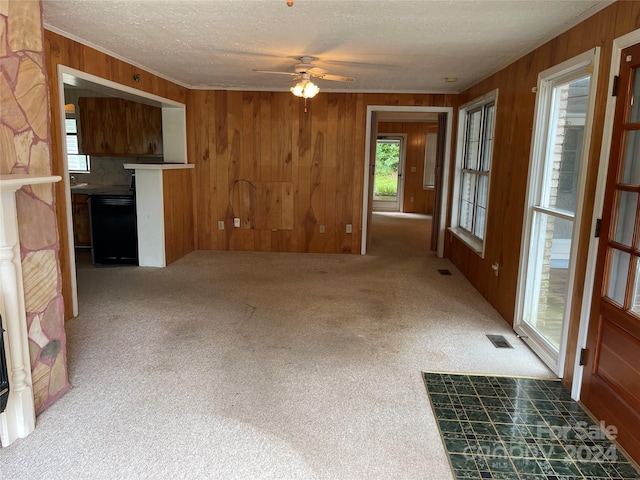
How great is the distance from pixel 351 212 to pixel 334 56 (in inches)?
102

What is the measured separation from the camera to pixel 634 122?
218 cm

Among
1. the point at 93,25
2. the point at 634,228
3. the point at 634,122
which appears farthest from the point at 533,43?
the point at 93,25

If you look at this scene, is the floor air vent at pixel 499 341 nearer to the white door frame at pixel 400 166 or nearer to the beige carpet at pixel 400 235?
the beige carpet at pixel 400 235

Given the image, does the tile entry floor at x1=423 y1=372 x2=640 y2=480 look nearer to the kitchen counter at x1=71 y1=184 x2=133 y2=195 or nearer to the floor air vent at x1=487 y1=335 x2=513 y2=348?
the floor air vent at x1=487 y1=335 x2=513 y2=348

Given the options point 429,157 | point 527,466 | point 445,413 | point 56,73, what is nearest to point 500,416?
point 445,413

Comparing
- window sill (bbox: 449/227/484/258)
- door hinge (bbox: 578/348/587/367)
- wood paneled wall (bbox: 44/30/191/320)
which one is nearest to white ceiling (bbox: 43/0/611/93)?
wood paneled wall (bbox: 44/30/191/320)

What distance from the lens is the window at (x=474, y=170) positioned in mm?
4855

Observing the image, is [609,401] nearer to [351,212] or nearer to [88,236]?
[351,212]

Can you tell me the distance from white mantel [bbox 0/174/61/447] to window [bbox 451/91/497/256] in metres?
3.91

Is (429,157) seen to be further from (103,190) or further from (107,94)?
(107,94)

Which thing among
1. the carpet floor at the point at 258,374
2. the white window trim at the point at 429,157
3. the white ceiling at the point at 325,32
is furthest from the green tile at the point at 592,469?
the white window trim at the point at 429,157

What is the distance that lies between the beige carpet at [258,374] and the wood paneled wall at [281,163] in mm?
1477

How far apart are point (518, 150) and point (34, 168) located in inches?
133

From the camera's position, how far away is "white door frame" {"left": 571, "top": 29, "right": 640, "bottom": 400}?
7.56ft
